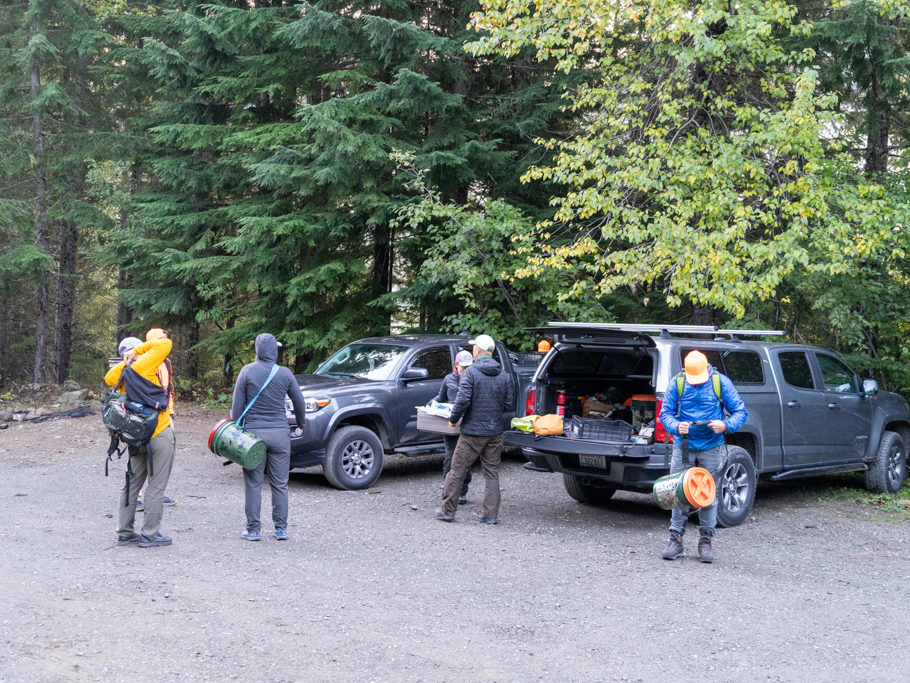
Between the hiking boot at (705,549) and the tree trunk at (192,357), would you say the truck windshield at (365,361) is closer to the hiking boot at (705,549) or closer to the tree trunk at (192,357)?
the hiking boot at (705,549)

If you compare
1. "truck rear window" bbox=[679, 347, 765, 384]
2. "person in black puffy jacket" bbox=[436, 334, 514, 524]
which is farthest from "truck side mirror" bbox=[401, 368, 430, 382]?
"truck rear window" bbox=[679, 347, 765, 384]

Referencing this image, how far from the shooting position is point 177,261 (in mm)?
18766

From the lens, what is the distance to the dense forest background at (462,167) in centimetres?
1134

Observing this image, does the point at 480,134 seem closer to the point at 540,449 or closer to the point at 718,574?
the point at 540,449

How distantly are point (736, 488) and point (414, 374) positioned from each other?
13.6 feet

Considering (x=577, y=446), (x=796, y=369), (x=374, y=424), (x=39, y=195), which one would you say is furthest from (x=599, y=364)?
(x=39, y=195)

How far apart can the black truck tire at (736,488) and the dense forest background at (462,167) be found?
9.08 ft

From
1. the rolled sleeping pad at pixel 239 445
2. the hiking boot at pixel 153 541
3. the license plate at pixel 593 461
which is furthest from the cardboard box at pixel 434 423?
the hiking boot at pixel 153 541

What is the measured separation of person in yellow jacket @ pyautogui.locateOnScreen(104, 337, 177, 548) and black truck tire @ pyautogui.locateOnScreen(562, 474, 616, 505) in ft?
15.1

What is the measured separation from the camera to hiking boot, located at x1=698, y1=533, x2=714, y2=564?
7277mm

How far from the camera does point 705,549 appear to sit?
7328 mm

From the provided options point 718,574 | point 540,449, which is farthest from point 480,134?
point 718,574

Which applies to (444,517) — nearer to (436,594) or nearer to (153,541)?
(436,594)

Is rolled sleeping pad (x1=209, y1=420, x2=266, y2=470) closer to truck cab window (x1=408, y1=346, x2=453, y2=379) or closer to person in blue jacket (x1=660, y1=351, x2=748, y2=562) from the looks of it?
person in blue jacket (x1=660, y1=351, x2=748, y2=562)
